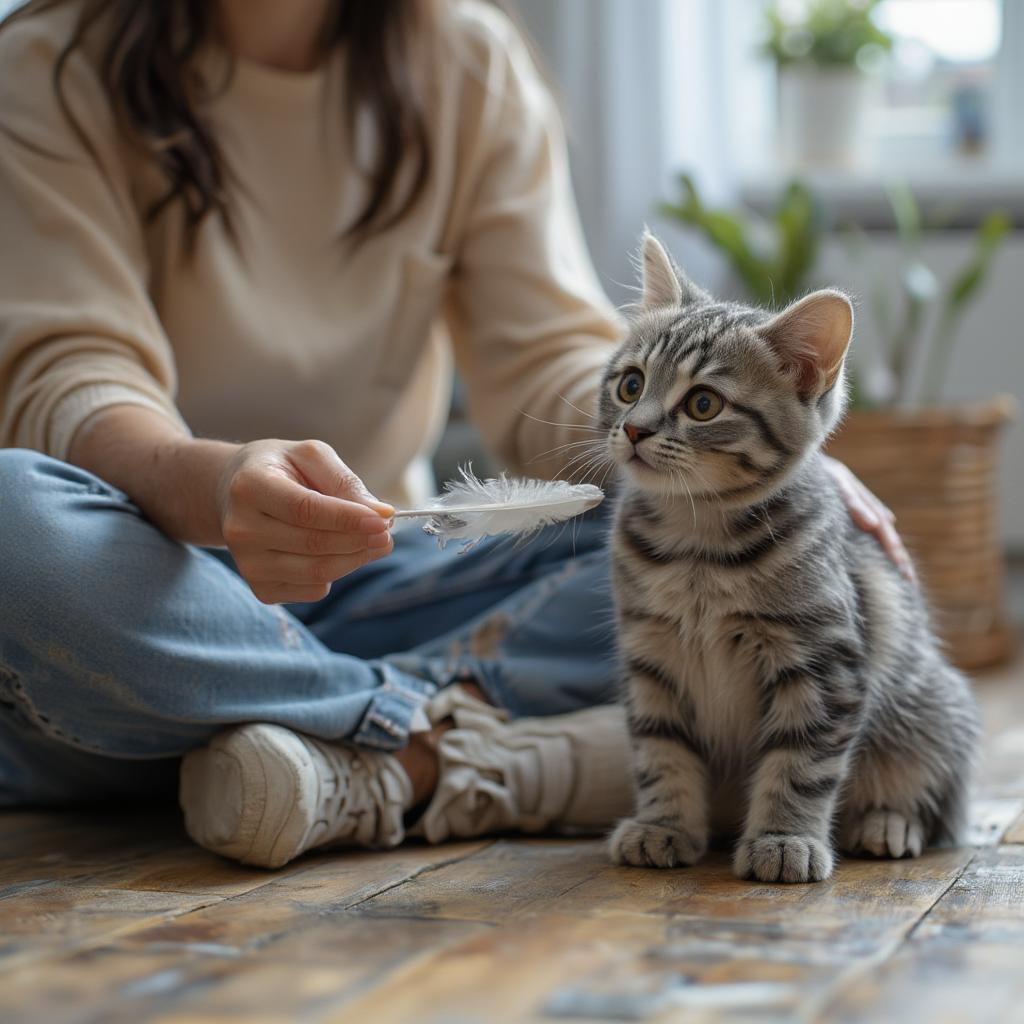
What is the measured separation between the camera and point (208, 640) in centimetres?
131

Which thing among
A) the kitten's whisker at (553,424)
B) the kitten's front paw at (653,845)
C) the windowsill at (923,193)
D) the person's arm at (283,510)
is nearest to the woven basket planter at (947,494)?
the windowsill at (923,193)

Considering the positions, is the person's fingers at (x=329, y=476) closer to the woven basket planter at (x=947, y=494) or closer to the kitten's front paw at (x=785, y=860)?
the kitten's front paw at (x=785, y=860)

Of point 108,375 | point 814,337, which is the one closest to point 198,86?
point 108,375

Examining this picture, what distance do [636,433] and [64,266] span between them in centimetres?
73

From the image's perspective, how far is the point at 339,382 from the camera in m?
1.72

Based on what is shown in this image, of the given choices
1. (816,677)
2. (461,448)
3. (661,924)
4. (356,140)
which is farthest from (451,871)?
(461,448)

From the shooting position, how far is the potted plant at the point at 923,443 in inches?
99.7

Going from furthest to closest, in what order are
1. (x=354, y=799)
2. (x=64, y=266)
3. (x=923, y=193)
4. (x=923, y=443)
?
(x=923, y=193) → (x=923, y=443) → (x=64, y=266) → (x=354, y=799)

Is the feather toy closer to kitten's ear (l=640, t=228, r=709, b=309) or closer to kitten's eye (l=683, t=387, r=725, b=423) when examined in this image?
kitten's eye (l=683, t=387, r=725, b=423)

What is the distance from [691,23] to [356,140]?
1.52 meters

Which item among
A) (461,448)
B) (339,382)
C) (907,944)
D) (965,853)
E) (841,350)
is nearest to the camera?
(907,944)

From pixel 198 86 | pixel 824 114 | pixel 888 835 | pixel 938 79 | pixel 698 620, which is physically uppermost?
pixel 938 79

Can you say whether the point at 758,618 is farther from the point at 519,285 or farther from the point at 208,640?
the point at 519,285

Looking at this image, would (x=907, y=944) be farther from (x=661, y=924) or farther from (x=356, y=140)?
(x=356, y=140)
